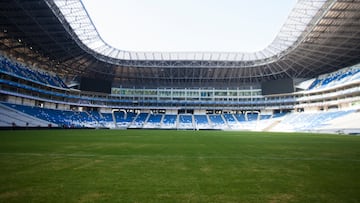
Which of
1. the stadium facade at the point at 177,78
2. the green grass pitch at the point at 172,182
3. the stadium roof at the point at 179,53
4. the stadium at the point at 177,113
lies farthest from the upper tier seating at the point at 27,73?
the green grass pitch at the point at 172,182

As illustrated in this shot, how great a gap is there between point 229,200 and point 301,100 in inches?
2721

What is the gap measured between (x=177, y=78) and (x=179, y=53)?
42.9 ft

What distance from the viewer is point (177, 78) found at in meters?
73.8

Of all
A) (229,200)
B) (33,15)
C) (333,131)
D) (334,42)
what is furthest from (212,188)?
(334,42)

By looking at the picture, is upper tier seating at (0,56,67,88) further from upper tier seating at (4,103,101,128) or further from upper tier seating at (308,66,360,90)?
upper tier seating at (308,66,360,90)

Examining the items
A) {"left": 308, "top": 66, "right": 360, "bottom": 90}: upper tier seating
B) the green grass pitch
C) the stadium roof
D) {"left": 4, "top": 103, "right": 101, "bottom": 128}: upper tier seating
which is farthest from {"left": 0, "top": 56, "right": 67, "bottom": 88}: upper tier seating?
{"left": 308, "top": 66, "right": 360, "bottom": 90}: upper tier seating

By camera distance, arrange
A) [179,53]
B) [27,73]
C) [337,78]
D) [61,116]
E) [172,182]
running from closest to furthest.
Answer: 1. [172,182]
2. [27,73]
3. [61,116]
4. [337,78]
5. [179,53]

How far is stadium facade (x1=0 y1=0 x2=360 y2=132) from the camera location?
3834cm

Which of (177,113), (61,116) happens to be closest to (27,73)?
(61,116)

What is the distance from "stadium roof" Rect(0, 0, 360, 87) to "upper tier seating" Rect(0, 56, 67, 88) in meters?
3.20

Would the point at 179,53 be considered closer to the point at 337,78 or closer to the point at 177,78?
the point at 177,78

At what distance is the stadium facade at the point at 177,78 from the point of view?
3834 centimetres

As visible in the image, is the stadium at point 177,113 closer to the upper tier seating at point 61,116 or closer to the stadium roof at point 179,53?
the stadium roof at point 179,53

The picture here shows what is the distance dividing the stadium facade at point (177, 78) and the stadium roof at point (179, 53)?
0.21 meters
